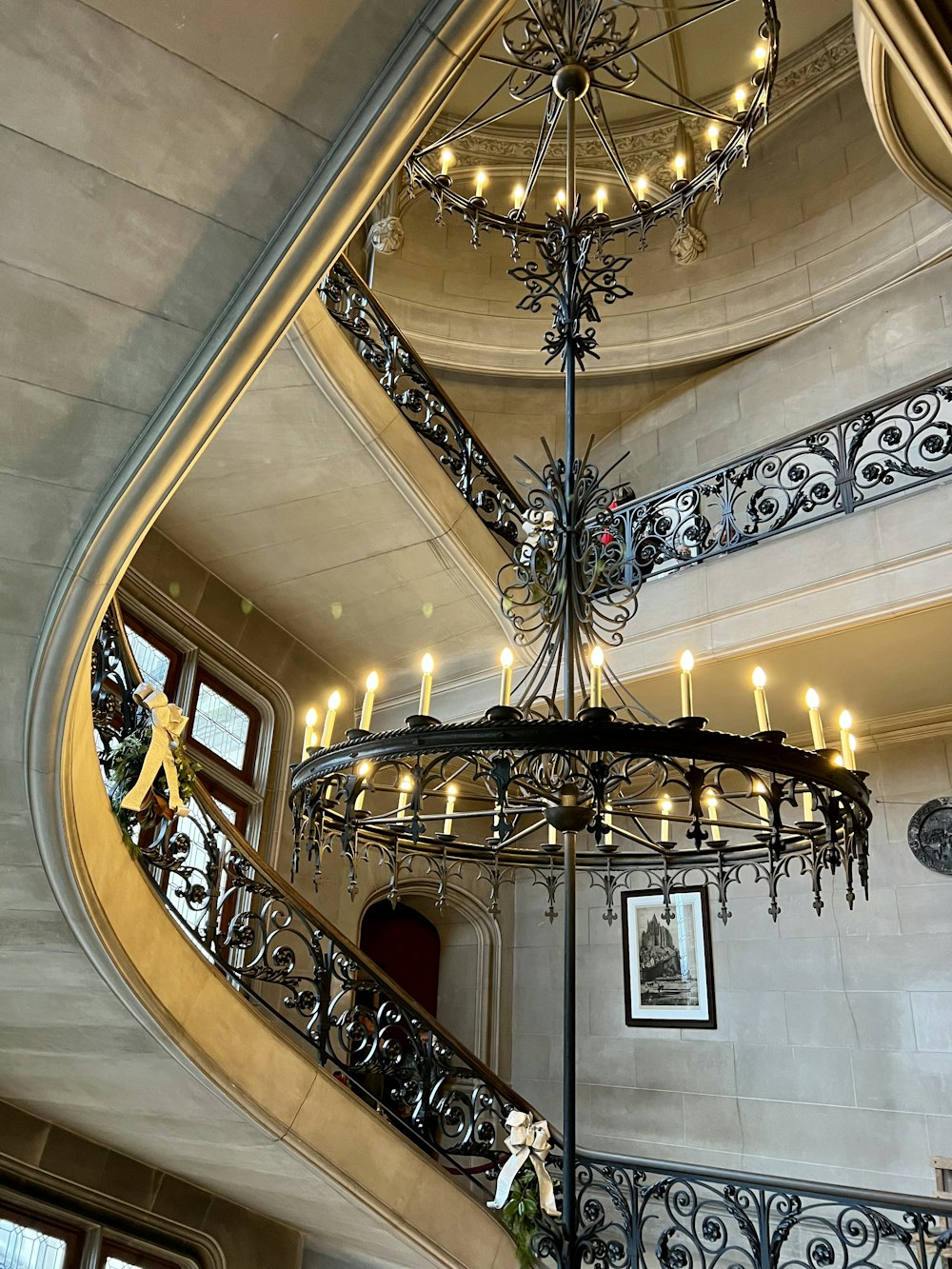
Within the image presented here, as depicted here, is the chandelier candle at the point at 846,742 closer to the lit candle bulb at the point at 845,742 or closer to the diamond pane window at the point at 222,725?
the lit candle bulb at the point at 845,742

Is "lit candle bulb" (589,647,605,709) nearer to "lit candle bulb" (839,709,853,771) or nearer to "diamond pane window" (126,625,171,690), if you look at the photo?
"lit candle bulb" (839,709,853,771)

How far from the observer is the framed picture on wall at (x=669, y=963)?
23.7ft

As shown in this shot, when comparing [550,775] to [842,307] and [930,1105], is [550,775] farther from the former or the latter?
[842,307]

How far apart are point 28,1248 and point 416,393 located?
16.9 ft

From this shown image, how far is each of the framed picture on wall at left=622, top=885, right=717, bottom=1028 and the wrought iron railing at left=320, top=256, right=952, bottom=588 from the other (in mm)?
2681

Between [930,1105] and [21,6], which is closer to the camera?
[21,6]

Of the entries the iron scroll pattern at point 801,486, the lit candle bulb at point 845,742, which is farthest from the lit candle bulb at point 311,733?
the iron scroll pattern at point 801,486

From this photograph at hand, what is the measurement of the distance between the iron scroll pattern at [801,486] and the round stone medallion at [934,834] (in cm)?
213

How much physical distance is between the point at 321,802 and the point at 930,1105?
16.6ft

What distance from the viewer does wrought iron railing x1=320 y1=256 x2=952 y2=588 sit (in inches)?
213

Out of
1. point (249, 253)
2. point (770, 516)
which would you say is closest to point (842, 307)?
point (770, 516)

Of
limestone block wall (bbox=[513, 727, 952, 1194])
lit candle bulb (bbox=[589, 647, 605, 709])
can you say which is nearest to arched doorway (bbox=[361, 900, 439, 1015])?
limestone block wall (bbox=[513, 727, 952, 1194])

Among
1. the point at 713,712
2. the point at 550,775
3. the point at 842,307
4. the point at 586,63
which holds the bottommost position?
the point at 550,775

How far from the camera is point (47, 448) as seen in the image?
85.1 inches
